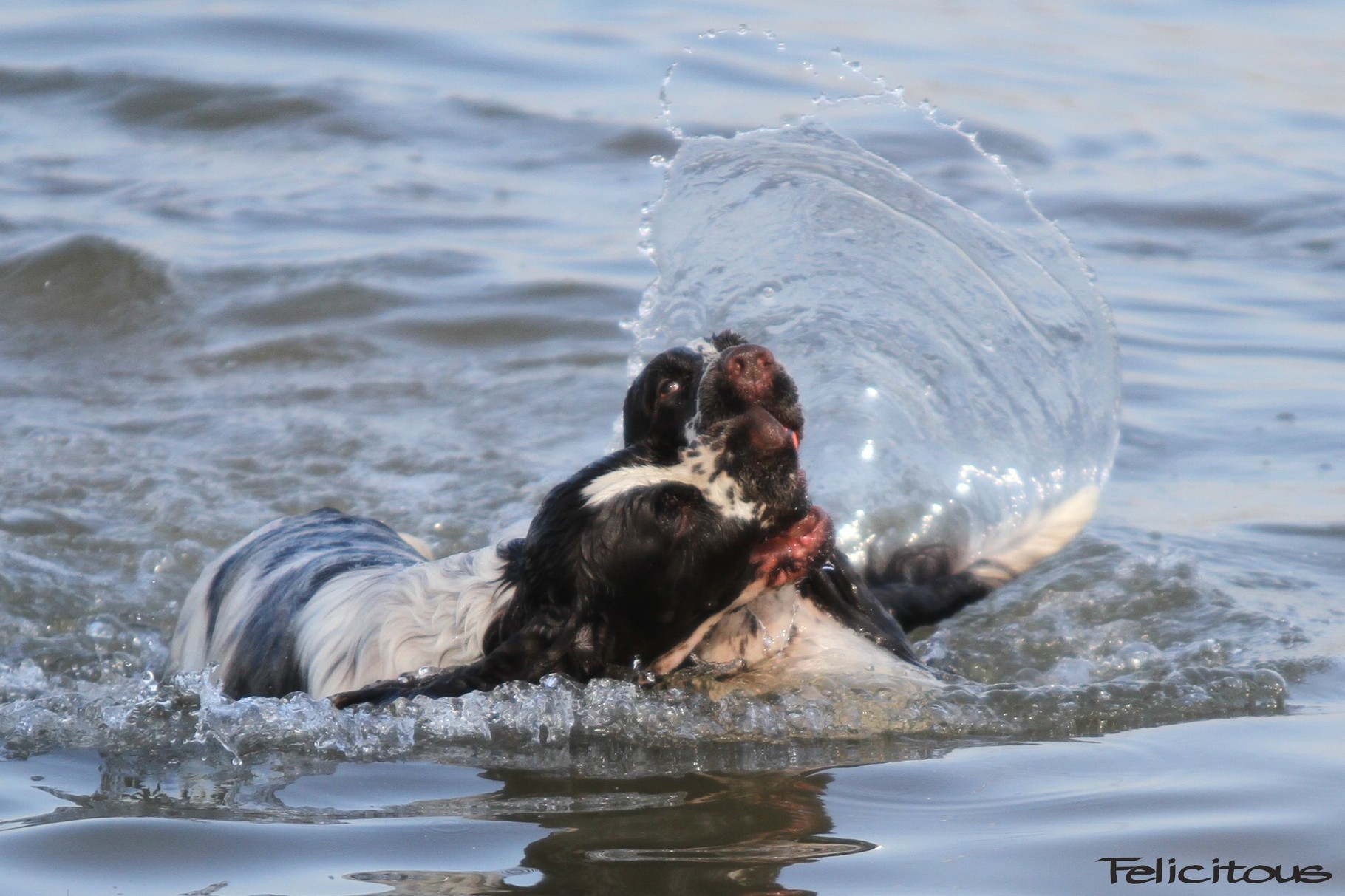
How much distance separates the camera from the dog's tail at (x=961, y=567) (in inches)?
210

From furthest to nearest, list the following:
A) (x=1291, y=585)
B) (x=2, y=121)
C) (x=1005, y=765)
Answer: (x=2, y=121) < (x=1291, y=585) < (x=1005, y=765)

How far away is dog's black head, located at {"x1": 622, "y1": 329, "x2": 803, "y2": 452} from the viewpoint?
394 centimetres

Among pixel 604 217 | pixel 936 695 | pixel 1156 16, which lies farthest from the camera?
pixel 1156 16

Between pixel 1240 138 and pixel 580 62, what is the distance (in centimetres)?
487

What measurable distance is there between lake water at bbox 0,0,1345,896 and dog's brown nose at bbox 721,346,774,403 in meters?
0.80

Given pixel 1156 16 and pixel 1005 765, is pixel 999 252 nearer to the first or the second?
pixel 1005 765

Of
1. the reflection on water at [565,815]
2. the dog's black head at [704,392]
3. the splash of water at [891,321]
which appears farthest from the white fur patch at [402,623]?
the splash of water at [891,321]

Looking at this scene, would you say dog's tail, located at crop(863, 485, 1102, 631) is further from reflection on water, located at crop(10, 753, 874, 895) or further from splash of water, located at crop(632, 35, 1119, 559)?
reflection on water, located at crop(10, 753, 874, 895)

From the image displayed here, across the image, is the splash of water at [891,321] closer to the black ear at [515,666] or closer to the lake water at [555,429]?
the lake water at [555,429]

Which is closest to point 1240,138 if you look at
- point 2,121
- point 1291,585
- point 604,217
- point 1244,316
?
point 1244,316

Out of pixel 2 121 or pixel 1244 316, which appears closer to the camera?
pixel 1244 316

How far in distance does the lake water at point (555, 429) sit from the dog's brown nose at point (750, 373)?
80 cm

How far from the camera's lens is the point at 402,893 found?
318 cm
